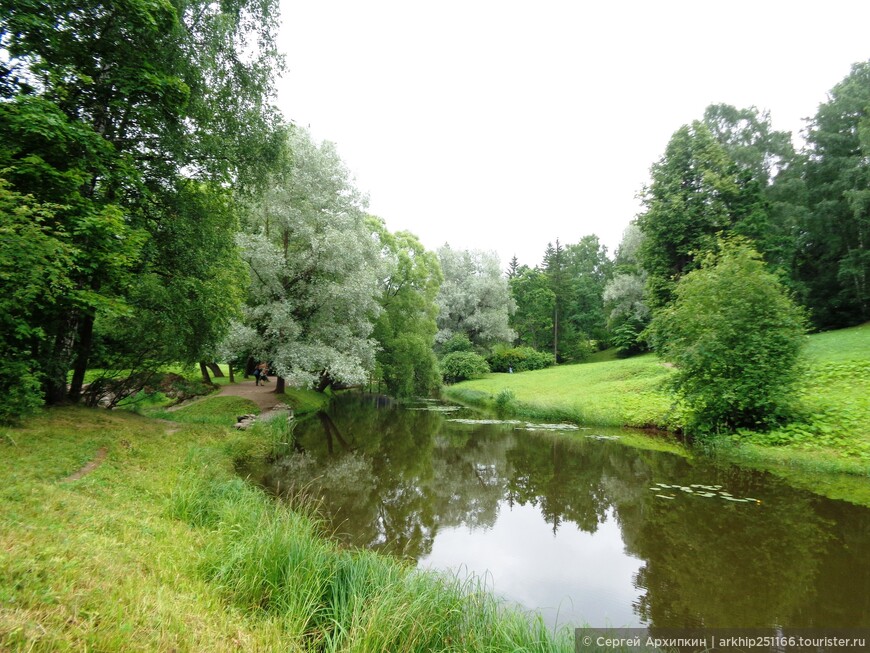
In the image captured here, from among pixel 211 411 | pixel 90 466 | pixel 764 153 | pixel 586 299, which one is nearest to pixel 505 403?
pixel 211 411

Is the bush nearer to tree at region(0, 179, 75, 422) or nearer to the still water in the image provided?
the still water

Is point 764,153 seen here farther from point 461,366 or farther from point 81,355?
point 81,355

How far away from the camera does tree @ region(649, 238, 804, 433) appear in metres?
12.2

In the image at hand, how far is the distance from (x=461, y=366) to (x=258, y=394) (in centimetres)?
2172

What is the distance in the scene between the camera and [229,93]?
1227cm

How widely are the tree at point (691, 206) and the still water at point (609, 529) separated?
716 inches

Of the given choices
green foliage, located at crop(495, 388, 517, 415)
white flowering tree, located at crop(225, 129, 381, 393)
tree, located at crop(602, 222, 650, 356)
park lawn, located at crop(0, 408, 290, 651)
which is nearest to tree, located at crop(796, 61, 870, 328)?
tree, located at crop(602, 222, 650, 356)

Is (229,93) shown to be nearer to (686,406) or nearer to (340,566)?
(340,566)

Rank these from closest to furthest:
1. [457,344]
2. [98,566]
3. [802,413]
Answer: [98,566] < [802,413] < [457,344]

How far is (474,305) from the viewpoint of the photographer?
151ft

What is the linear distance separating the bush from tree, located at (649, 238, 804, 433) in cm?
2680

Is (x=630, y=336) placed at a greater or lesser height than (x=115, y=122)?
lesser

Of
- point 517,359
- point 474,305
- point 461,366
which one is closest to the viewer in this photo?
point 461,366

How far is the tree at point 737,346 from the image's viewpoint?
12203mm
